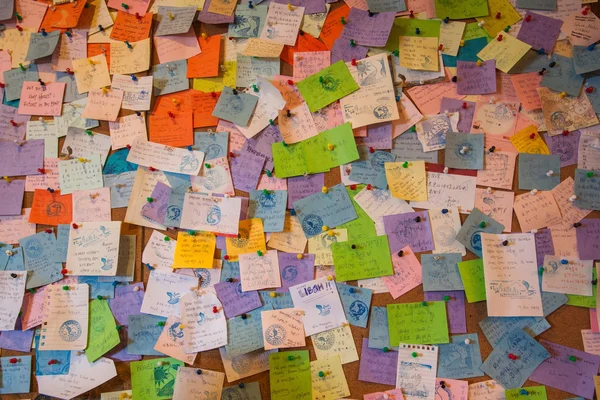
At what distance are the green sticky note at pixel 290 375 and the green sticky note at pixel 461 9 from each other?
43.6 inches

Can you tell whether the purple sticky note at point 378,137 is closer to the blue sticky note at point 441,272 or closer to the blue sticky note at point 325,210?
the blue sticky note at point 325,210

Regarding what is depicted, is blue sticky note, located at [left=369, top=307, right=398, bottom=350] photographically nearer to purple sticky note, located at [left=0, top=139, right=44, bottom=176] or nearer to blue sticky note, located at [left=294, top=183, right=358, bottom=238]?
blue sticky note, located at [left=294, top=183, right=358, bottom=238]

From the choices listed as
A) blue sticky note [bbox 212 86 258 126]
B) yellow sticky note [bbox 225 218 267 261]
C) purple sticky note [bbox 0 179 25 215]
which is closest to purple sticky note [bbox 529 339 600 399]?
yellow sticky note [bbox 225 218 267 261]

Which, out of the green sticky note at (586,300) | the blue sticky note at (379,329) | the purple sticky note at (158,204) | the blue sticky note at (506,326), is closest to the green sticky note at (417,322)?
the blue sticky note at (379,329)

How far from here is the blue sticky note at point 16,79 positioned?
5.04 ft

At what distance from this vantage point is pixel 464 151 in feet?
4.37

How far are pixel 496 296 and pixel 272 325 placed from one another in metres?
0.63

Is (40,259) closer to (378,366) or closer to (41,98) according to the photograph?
(41,98)

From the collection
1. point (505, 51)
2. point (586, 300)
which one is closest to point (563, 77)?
point (505, 51)

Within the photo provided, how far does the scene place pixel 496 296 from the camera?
1.26 meters

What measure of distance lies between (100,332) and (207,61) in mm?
904

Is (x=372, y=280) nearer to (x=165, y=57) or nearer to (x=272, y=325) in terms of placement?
(x=272, y=325)

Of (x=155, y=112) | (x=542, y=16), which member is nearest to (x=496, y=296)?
(x=542, y=16)

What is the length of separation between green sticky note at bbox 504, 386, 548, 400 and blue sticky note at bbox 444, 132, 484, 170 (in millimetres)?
625
